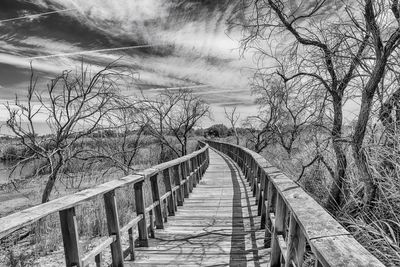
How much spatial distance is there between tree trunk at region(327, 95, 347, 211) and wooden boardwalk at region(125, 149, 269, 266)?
4.62 feet

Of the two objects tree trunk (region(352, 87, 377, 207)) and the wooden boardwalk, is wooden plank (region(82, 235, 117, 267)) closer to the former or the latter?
the wooden boardwalk

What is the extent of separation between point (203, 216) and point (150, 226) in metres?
1.70

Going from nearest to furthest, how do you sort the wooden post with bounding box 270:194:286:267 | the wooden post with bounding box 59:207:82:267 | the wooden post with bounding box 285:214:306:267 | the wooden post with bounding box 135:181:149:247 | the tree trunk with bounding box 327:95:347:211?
the wooden post with bounding box 285:214:306:267 → the wooden post with bounding box 59:207:82:267 → the wooden post with bounding box 270:194:286:267 → the wooden post with bounding box 135:181:149:247 → the tree trunk with bounding box 327:95:347:211

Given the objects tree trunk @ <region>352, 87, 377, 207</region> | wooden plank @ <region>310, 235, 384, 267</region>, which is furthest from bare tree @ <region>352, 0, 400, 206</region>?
wooden plank @ <region>310, 235, 384, 267</region>

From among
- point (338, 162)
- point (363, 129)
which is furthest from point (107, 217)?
point (338, 162)

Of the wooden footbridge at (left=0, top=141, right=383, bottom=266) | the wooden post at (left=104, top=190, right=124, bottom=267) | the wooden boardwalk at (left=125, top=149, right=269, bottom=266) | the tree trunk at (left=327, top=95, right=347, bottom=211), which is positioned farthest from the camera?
the tree trunk at (left=327, top=95, right=347, bottom=211)

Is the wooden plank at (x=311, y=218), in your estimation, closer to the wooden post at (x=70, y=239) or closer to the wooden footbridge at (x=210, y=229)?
the wooden footbridge at (x=210, y=229)

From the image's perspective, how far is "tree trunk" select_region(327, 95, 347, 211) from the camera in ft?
18.1

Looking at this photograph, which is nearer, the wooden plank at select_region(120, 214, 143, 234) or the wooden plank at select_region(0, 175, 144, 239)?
the wooden plank at select_region(0, 175, 144, 239)

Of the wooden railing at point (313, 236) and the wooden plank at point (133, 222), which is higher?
the wooden railing at point (313, 236)

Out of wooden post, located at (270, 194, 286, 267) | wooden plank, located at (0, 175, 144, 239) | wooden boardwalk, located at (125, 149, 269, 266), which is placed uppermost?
wooden plank, located at (0, 175, 144, 239)

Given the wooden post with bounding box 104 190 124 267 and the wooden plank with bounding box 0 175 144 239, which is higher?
the wooden plank with bounding box 0 175 144 239

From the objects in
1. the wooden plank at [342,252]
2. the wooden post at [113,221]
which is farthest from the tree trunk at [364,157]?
the wooden post at [113,221]

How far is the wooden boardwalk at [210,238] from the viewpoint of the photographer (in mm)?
4121
